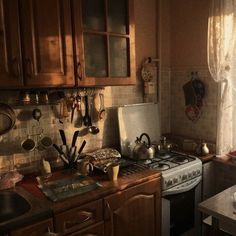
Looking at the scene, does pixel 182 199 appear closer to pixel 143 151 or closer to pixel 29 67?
pixel 143 151

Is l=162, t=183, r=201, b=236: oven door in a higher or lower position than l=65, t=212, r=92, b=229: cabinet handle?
lower

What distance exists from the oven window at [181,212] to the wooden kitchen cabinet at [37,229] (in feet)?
3.08

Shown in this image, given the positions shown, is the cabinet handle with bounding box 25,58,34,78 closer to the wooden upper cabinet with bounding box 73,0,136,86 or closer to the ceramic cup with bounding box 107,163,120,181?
the wooden upper cabinet with bounding box 73,0,136,86

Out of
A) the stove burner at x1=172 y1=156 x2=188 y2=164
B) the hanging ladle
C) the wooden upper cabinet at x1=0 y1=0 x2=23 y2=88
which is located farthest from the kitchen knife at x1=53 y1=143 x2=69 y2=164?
the stove burner at x1=172 y1=156 x2=188 y2=164

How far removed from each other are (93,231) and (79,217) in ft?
0.49

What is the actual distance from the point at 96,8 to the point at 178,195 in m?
1.48

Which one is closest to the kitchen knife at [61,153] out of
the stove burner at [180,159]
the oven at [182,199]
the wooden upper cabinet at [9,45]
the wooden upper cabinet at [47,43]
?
the wooden upper cabinet at [47,43]

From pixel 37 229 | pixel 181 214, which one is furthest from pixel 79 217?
pixel 181 214

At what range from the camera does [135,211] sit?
1.80 meters

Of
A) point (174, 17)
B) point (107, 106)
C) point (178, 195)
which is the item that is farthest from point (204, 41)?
point (178, 195)

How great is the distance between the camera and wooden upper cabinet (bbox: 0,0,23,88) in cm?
142

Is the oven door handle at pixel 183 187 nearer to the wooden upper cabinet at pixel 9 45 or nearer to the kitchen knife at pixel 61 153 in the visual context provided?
the kitchen knife at pixel 61 153

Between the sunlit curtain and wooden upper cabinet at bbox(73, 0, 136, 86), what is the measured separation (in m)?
0.73

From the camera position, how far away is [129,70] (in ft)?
6.51
